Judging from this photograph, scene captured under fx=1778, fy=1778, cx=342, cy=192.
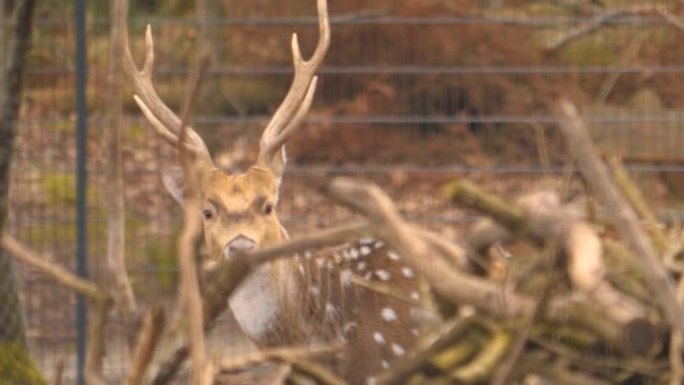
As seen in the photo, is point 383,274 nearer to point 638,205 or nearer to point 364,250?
point 364,250

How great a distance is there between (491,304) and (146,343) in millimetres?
332

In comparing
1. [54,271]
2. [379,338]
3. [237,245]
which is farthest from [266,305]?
[54,271]

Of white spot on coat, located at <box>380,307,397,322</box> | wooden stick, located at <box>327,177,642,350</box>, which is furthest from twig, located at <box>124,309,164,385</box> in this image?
white spot on coat, located at <box>380,307,397,322</box>

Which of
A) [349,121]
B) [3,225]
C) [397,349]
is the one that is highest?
[3,225]

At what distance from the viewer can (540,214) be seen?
64.2 inches

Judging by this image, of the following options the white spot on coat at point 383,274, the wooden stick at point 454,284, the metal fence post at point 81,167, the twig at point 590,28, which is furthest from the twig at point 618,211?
the metal fence post at point 81,167

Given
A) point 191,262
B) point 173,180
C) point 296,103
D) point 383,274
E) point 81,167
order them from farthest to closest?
point 81,167 < point 173,180 < point 296,103 < point 383,274 < point 191,262

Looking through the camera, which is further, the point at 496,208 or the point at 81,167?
the point at 81,167

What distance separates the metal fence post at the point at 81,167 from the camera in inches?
238

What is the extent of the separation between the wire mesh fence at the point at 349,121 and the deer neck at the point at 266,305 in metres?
1.24

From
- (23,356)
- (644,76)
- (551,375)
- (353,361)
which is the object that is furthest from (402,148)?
(551,375)

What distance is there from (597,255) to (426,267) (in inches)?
7.5

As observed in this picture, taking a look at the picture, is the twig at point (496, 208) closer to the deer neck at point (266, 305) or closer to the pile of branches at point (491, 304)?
the pile of branches at point (491, 304)

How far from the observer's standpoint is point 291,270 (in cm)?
498
